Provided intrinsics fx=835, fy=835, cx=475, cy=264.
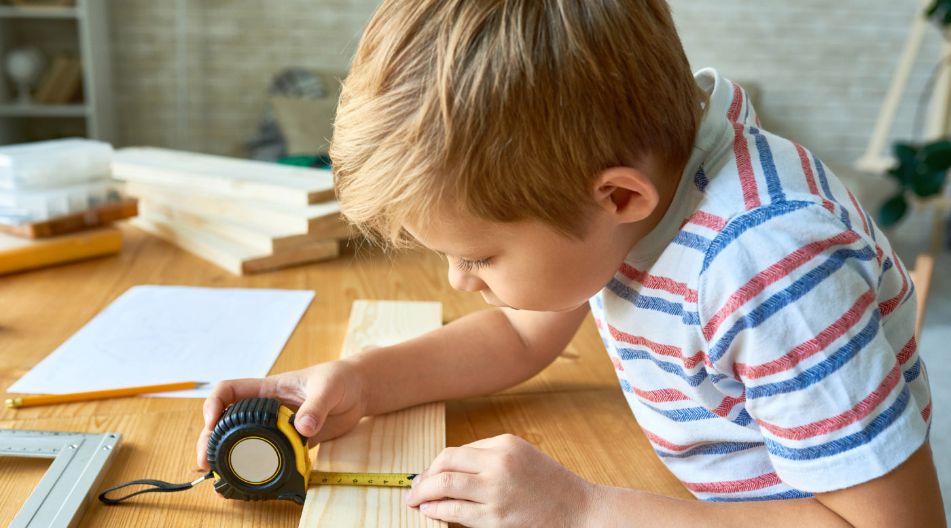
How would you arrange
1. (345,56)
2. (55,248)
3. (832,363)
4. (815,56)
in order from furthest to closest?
(815,56) → (345,56) → (55,248) → (832,363)

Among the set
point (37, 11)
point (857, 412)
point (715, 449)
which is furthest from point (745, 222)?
A: point (37, 11)

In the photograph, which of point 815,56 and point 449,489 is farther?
point 815,56

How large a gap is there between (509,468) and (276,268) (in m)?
0.76

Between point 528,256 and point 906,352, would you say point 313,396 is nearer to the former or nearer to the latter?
point 528,256

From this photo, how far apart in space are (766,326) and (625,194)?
155 mm

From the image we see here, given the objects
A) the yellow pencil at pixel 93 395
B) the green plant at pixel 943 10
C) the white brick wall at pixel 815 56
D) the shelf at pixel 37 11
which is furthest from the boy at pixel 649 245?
the white brick wall at pixel 815 56

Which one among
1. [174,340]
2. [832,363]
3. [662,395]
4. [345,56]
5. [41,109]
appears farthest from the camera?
[345,56]

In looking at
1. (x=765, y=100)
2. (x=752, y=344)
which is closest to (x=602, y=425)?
(x=752, y=344)

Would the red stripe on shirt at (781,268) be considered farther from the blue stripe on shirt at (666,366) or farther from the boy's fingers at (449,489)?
the boy's fingers at (449,489)

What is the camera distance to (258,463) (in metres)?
0.67

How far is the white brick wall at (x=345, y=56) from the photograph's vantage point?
381 cm

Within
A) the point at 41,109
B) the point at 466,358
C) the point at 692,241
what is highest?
the point at 692,241

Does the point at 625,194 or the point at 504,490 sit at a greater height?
the point at 625,194

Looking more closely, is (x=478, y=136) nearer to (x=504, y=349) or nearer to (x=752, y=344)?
(x=752, y=344)
